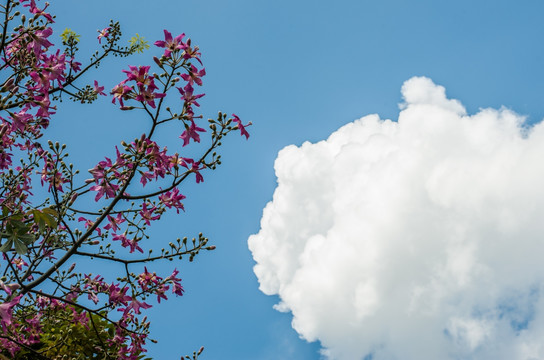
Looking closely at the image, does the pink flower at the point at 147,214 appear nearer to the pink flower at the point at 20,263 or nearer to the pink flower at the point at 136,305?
the pink flower at the point at 136,305

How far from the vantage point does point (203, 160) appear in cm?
416

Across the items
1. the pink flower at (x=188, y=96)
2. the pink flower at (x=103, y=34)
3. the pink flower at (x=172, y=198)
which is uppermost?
the pink flower at (x=103, y=34)

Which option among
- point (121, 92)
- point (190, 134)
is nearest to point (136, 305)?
point (190, 134)

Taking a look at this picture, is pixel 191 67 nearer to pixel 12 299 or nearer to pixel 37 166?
pixel 12 299

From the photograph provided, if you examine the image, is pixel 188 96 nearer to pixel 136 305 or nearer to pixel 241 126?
pixel 241 126

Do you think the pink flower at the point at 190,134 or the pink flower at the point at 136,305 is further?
the pink flower at the point at 136,305

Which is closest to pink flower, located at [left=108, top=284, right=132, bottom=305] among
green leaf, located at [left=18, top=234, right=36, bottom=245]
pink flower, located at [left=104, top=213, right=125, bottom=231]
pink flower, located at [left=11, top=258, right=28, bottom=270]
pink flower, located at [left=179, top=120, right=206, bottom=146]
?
pink flower, located at [left=104, top=213, right=125, bottom=231]

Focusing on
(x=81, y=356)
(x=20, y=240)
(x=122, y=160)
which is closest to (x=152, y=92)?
(x=122, y=160)

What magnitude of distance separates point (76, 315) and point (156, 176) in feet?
8.30

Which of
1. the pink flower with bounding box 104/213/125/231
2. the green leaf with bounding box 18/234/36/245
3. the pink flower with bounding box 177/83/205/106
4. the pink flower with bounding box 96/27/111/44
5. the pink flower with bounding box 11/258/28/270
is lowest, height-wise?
the green leaf with bounding box 18/234/36/245

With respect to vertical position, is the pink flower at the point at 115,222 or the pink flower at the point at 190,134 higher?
the pink flower at the point at 190,134

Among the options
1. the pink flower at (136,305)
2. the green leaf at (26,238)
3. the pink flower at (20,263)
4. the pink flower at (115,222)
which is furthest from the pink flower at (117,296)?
the pink flower at (20,263)

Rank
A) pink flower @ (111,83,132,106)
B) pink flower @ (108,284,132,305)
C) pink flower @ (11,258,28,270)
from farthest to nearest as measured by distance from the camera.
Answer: pink flower @ (11,258,28,270), pink flower @ (108,284,132,305), pink flower @ (111,83,132,106)

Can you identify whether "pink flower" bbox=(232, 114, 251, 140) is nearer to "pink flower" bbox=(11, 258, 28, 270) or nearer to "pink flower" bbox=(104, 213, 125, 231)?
"pink flower" bbox=(104, 213, 125, 231)
